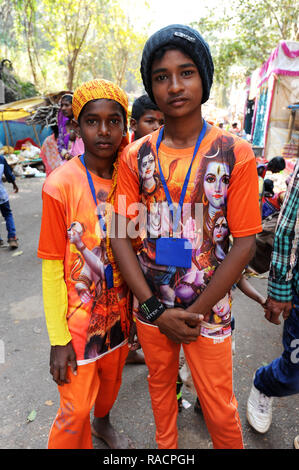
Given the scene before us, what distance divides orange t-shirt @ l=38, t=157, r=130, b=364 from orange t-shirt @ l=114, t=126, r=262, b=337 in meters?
0.15

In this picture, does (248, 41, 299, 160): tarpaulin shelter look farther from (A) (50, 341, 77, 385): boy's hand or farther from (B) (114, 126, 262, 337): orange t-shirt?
(A) (50, 341, 77, 385): boy's hand

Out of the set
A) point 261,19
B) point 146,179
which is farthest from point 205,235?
point 261,19

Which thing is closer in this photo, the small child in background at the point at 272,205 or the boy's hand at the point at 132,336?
the boy's hand at the point at 132,336

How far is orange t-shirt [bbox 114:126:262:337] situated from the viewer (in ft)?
4.19

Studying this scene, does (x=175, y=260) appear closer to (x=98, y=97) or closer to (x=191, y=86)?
(x=191, y=86)

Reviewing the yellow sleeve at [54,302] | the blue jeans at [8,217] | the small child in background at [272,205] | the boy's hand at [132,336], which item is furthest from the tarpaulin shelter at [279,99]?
the yellow sleeve at [54,302]

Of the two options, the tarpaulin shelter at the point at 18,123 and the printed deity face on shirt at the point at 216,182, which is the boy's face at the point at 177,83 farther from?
the tarpaulin shelter at the point at 18,123

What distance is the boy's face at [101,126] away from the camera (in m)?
1.48

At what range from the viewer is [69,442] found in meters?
1.45

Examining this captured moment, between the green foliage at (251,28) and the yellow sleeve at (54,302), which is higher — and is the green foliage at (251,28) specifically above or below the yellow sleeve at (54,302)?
above

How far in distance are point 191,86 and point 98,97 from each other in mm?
436

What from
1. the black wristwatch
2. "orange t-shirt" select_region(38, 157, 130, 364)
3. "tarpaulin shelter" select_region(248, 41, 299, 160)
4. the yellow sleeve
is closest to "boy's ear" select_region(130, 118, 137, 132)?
"orange t-shirt" select_region(38, 157, 130, 364)

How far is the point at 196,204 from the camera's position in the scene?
4.34 ft

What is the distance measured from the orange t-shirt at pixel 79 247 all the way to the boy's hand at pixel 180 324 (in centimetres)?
32
